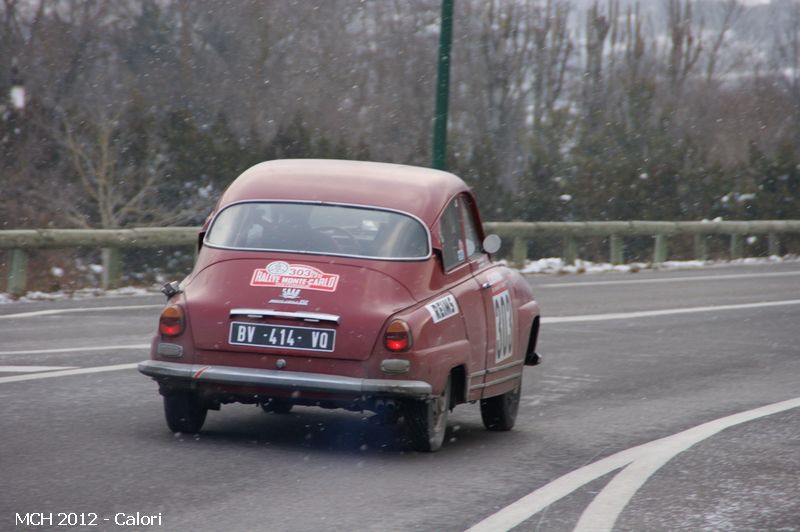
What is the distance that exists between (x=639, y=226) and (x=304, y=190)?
2170 cm

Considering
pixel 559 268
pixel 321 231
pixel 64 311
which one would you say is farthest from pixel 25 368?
pixel 559 268

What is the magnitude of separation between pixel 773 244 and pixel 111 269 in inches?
770

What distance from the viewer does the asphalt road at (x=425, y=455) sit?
670 cm

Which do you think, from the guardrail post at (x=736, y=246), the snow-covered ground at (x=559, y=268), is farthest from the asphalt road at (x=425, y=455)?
the guardrail post at (x=736, y=246)

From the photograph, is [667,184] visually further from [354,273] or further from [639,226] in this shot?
[354,273]

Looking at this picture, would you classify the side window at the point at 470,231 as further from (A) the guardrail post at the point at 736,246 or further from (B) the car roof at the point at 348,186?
(A) the guardrail post at the point at 736,246

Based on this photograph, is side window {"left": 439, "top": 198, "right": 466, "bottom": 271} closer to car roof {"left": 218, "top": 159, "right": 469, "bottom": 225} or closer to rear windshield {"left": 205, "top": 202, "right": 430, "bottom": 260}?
car roof {"left": 218, "top": 159, "right": 469, "bottom": 225}

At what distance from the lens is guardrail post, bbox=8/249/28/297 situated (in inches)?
739

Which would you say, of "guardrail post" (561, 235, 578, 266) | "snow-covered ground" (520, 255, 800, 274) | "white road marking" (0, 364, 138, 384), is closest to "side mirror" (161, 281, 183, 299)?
"white road marking" (0, 364, 138, 384)

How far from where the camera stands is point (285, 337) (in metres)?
8.18

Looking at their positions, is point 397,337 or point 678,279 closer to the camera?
point 397,337

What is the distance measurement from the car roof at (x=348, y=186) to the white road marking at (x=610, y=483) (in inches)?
76.5

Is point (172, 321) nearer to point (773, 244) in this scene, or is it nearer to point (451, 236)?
point (451, 236)

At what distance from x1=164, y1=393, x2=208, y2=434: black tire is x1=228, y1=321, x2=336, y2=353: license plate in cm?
63
